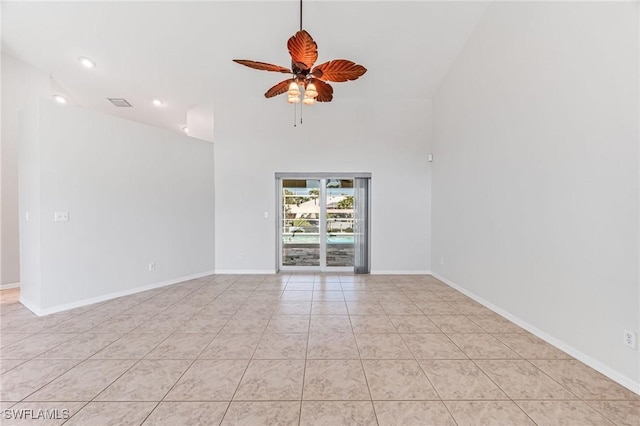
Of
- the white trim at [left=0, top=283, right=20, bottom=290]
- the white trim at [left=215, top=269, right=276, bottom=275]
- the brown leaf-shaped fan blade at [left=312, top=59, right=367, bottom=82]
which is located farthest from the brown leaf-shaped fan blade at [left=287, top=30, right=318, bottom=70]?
the white trim at [left=0, top=283, right=20, bottom=290]

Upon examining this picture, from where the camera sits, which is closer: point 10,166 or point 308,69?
point 308,69

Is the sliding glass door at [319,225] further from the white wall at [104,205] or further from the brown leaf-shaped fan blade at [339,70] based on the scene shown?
the brown leaf-shaped fan blade at [339,70]

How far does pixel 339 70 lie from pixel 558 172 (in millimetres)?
2351

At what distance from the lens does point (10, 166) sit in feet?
14.5

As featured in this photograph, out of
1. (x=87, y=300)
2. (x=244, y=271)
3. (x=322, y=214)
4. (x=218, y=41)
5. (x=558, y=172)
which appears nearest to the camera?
(x=558, y=172)

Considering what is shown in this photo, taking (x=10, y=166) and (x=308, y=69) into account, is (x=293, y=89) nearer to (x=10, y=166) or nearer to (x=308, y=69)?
(x=308, y=69)

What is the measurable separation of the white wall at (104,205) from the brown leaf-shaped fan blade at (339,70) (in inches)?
127

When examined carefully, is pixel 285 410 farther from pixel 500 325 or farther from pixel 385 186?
pixel 385 186

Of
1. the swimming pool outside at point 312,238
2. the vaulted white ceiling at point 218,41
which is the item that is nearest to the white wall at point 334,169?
the swimming pool outside at point 312,238

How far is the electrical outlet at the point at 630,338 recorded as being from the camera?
75.1 inches

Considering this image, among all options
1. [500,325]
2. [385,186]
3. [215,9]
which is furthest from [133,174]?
[500,325]

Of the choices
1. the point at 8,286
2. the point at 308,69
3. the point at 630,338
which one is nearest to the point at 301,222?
the point at 308,69

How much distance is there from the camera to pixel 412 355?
237 cm

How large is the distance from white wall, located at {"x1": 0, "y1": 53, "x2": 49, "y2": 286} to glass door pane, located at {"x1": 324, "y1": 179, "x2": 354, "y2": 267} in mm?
5432
